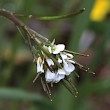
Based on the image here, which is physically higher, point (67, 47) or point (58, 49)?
point (67, 47)

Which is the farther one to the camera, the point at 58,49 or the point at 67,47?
the point at 67,47

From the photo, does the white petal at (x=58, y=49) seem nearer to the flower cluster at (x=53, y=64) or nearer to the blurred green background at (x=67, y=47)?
the flower cluster at (x=53, y=64)

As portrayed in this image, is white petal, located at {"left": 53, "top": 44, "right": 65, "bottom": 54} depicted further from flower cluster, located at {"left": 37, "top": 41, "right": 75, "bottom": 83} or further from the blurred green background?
the blurred green background

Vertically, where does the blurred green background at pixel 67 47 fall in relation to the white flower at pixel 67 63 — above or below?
above

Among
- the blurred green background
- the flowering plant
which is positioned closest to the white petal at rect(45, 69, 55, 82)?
the flowering plant

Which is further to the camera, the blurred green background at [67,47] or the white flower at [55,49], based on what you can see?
the blurred green background at [67,47]

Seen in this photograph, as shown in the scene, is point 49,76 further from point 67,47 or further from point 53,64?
point 67,47

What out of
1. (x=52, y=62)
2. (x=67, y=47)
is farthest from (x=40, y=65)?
(x=67, y=47)

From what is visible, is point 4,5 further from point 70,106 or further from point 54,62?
point 54,62

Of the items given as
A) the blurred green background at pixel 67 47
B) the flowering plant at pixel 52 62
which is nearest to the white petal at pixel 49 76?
the flowering plant at pixel 52 62

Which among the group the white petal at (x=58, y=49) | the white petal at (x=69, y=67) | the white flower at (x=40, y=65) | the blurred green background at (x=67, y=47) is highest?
the blurred green background at (x=67, y=47)
